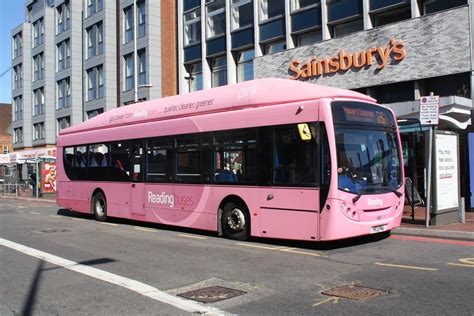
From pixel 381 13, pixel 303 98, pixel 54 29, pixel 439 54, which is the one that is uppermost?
pixel 54 29

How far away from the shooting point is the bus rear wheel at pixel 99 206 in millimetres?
15719

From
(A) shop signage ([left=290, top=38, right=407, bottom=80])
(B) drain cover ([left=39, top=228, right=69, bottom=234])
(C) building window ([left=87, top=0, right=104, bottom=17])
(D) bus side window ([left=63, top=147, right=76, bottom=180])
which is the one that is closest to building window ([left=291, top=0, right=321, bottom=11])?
(A) shop signage ([left=290, top=38, right=407, bottom=80])

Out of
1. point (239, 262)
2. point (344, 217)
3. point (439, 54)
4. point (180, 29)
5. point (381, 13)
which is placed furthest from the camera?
point (180, 29)

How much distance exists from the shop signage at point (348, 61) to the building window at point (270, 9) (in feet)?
10.4

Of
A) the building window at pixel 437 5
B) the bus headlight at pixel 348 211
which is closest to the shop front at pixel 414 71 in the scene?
the building window at pixel 437 5

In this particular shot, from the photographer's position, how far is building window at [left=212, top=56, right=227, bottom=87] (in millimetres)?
27297

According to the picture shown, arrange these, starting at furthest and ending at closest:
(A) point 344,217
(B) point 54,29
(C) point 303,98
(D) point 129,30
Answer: (B) point 54,29
(D) point 129,30
(C) point 303,98
(A) point 344,217

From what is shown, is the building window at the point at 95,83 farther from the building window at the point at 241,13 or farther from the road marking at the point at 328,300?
the road marking at the point at 328,300

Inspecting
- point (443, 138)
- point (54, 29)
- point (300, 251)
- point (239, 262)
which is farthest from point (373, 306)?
point (54, 29)

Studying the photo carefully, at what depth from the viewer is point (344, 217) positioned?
358 inches

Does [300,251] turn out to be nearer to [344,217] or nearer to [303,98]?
[344,217]

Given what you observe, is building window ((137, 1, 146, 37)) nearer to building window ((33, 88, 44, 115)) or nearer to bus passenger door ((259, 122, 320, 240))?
building window ((33, 88, 44, 115))

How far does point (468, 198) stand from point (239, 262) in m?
10.3

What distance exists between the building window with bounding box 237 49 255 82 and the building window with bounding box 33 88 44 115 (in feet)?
94.2
